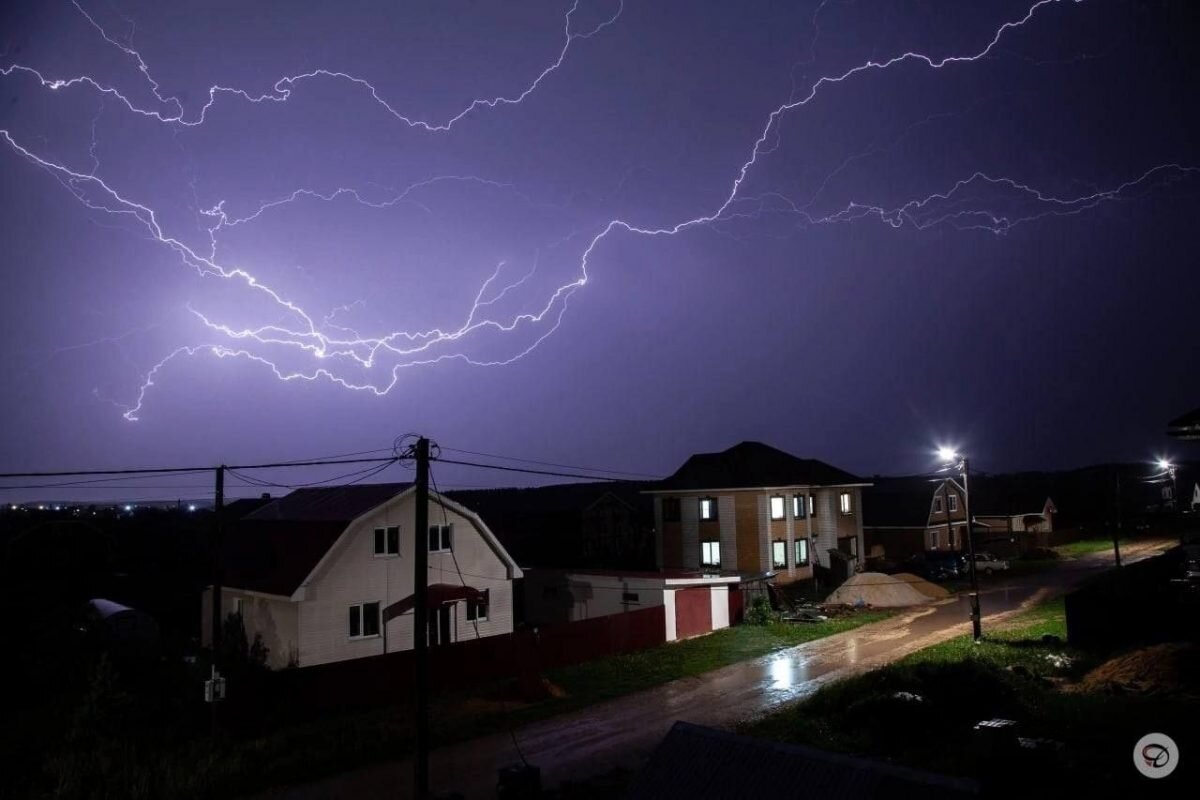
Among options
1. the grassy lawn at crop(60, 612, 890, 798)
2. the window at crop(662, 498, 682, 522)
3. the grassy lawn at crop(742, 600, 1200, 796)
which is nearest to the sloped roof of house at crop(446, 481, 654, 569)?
the window at crop(662, 498, 682, 522)

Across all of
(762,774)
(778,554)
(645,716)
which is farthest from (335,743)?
(778,554)

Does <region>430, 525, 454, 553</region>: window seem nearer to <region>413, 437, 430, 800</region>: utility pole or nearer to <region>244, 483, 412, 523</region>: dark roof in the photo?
<region>244, 483, 412, 523</region>: dark roof

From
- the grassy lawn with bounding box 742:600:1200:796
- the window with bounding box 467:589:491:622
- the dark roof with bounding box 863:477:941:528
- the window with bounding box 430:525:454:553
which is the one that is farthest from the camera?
the dark roof with bounding box 863:477:941:528

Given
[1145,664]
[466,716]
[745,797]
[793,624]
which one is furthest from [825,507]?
[745,797]

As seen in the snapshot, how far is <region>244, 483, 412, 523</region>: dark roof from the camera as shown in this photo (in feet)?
90.1

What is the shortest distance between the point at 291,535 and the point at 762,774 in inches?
945

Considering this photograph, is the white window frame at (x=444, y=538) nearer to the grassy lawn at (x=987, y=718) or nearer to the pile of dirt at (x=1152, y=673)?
the grassy lawn at (x=987, y=718)

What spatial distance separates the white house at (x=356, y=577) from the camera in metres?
25.3

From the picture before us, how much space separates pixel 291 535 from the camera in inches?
1080

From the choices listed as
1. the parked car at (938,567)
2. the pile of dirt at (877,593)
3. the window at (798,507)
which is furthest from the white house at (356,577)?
the parked car at (938,567)

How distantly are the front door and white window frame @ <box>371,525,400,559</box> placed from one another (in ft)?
8.66

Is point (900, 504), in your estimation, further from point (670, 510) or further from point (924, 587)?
point (670, 510)

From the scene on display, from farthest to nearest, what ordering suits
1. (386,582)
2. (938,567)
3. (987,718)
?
(938,567)
(386,582)
(987,718)

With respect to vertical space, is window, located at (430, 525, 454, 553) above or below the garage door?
above
